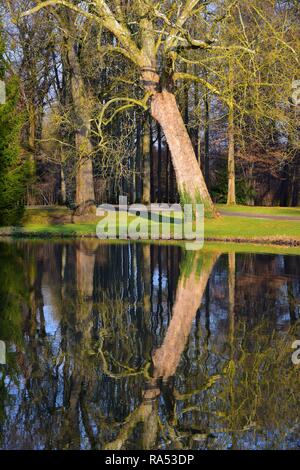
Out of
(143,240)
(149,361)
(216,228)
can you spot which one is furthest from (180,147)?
(149,361)

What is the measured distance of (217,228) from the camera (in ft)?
79.3

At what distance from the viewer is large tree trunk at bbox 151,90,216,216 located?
2497cm

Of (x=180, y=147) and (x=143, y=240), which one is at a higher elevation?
(x=180, y=147)

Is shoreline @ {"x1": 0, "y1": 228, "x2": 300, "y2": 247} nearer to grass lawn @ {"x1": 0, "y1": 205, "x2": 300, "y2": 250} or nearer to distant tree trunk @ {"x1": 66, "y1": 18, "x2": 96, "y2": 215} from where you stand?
grass lawn @ {"x1": 0, "y1": 205, "x2": 300, "y2": 250}

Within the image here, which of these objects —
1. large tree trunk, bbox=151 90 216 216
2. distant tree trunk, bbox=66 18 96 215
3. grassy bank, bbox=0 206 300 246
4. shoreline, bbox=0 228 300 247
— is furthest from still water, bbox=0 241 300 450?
distant tree trunk, bbox=66 18 96 215

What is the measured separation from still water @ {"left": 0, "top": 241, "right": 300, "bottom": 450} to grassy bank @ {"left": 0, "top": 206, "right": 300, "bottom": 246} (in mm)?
8106

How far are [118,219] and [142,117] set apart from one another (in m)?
11.2

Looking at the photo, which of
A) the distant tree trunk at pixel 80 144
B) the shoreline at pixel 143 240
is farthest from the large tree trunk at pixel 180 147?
the distant tree trunk at pixel 80 144

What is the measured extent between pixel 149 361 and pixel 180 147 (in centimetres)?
1833

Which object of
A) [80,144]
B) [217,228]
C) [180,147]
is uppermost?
[80,144]

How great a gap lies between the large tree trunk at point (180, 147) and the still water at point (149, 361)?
11.1 meters

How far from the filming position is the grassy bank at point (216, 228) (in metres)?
22.3

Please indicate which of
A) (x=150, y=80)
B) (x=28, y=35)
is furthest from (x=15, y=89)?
(x=28, y=35)

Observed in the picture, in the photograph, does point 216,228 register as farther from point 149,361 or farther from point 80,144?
point 149,361
